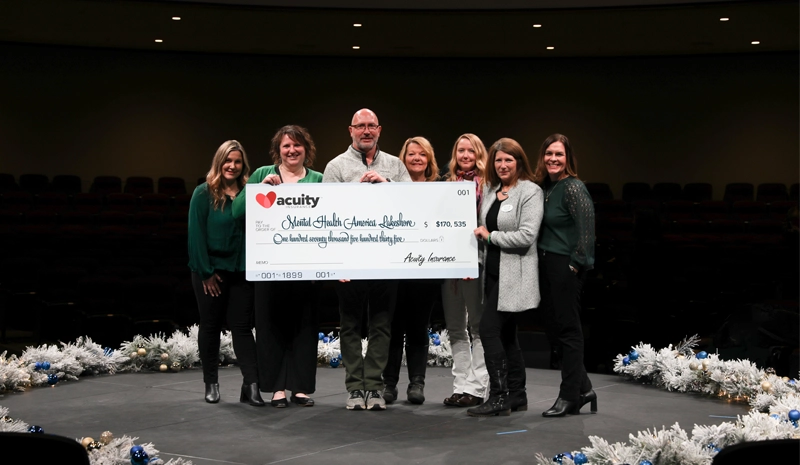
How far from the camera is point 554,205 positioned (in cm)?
466

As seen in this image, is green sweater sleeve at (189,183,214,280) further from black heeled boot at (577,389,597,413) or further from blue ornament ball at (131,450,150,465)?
black heeled boot at (577,389,597,413)

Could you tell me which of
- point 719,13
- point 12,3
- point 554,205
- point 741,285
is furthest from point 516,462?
point 12,3

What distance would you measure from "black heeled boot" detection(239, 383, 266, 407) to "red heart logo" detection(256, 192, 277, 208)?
3.59ft

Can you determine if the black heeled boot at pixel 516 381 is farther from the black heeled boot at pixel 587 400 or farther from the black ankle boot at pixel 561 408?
the black heeled boot at pixel 587 400

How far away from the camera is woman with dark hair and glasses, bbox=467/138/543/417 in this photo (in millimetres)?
4605

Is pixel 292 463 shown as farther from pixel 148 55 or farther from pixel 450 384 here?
pixel 148 55

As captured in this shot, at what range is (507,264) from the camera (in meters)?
4.66

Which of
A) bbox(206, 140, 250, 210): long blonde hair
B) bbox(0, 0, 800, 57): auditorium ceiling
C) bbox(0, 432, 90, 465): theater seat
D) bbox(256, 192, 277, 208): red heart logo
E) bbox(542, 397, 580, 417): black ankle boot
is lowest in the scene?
bbox(542, 397, 580, 417): black ankle boot

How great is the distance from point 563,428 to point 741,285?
5124 millimetres

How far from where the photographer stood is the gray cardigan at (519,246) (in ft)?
15.0

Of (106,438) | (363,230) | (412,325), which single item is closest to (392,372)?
(412,325)

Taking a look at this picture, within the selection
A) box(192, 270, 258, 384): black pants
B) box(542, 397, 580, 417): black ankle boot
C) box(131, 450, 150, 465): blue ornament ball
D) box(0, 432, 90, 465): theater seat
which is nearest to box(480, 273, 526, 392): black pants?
box(542, 397, 580, 417): black ankle boot

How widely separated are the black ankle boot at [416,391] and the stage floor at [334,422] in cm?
5

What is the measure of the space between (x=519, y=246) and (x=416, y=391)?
1159 millimetres
